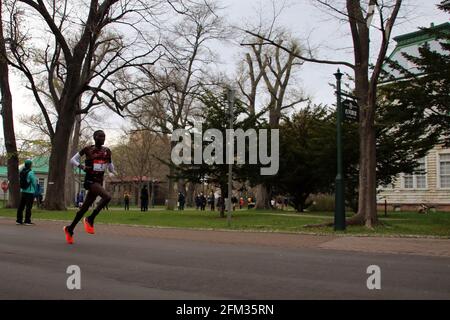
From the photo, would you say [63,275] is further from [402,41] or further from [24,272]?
[402,41]

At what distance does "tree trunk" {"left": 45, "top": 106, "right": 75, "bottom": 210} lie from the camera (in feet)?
90.5

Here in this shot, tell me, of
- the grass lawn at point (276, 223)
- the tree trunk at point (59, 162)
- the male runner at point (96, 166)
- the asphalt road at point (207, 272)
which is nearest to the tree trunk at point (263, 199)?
the grass lawn at point (276, 223)

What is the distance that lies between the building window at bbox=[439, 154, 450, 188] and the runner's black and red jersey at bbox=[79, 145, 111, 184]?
38175 mm

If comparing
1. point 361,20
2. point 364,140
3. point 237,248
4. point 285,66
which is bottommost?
point 237,248

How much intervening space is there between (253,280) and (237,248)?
13.4 feet

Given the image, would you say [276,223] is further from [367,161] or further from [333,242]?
[333,242]

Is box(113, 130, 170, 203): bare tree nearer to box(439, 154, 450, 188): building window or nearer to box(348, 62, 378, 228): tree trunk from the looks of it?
box(439, 154, 450, 188): building window

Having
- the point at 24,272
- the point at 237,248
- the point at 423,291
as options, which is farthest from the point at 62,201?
the point at 423,291

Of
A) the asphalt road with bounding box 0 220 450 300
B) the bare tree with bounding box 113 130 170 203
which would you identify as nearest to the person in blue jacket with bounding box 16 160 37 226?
the asphalt road with bounding box 0 220 450 300

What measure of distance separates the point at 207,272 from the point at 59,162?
22.5 m

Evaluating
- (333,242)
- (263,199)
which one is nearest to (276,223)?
(333,242)

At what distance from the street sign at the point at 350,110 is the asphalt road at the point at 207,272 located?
642cm

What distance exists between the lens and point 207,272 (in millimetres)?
7398

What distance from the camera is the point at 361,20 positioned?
17.5 metres
